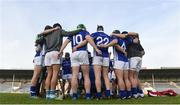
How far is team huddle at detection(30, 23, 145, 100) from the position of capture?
11055mm

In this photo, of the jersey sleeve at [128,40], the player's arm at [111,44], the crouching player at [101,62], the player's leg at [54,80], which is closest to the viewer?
the player's leg at [54,80]

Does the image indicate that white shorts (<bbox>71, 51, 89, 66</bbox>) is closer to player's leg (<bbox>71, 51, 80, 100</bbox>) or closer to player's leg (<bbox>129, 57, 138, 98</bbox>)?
player's leg (<bbox>71, 51, 80, 100</bbox>)

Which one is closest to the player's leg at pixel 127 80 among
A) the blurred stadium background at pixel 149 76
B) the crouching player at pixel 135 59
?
the crouching player at pixel 135 59

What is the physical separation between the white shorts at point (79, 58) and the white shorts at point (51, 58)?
0.45m

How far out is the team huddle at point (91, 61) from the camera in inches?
435

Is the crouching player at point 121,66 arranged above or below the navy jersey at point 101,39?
below

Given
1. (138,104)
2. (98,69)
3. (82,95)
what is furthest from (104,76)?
(138,104)

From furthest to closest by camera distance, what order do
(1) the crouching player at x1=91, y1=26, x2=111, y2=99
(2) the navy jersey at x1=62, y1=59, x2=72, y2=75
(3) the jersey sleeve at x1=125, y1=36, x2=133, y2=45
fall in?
(2) the navy jersey at x1=62, y1=59, x2=72, y2=75 → (3) the jersey sleeve at x1=125, y1=36, x2=133, y2=45 → (1) the crouching player at x1=91, y1=26, x2=111, y2=99

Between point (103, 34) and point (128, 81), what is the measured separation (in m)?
1.59

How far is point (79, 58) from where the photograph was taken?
11016 mm

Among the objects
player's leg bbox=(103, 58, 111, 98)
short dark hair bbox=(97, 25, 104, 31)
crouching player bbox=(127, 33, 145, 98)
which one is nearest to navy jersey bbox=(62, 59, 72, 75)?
player's leg bbox=(103, 58, 111, 98)

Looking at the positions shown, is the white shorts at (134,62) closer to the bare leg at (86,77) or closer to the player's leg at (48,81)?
the bare leg at (86,77)

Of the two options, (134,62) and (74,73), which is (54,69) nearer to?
(74,73)

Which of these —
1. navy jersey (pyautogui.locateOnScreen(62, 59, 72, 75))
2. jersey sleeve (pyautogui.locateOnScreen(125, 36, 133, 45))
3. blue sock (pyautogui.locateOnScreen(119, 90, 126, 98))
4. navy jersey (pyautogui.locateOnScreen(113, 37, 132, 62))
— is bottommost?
blue sock (pyautogui.locateOnScreen(119, 90, 126, 98))
